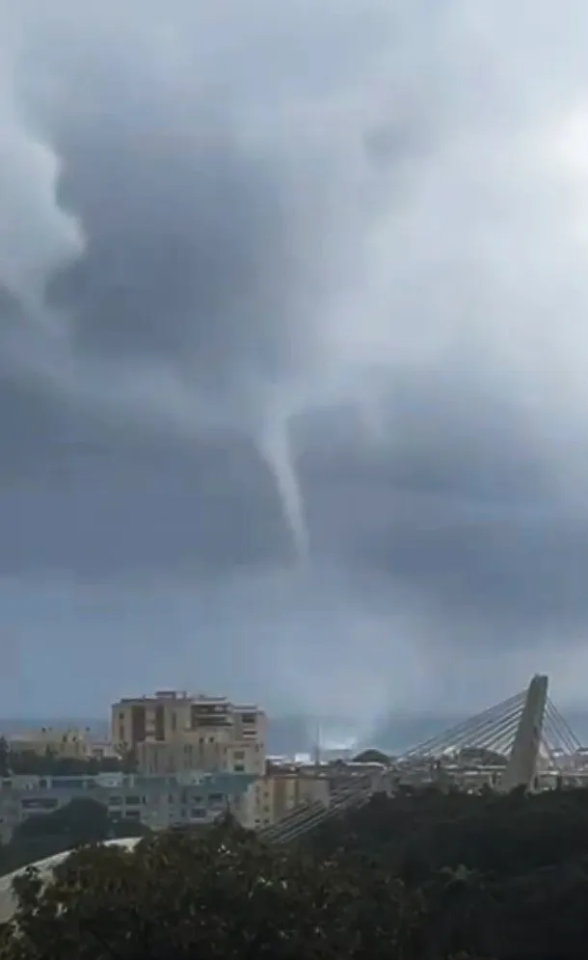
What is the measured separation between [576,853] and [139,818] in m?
33.0

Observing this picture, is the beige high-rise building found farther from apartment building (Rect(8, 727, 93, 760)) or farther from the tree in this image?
the tree

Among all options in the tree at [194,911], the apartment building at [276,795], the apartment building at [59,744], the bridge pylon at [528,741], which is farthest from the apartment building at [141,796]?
the tree at [194,911]

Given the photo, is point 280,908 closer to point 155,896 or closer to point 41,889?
point 155,896

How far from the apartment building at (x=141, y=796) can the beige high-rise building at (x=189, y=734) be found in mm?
8196

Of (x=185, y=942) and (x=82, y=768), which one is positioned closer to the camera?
(x=185, y=942)

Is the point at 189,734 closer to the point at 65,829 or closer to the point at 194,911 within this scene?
the point at 65,829

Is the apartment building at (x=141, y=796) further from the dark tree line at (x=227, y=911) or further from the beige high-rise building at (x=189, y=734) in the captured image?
the dark tree line at (x=227, y=911)

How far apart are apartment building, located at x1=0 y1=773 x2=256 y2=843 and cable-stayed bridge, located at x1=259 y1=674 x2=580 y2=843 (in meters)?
7.49

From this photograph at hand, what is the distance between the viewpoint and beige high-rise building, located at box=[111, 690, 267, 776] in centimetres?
7512

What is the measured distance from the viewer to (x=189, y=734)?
261ft

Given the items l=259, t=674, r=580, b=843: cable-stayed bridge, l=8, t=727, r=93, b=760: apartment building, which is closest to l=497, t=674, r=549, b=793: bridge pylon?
l=259, t=674, r=580, b=843: cable-stayed bridge

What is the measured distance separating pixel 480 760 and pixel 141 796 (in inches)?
486

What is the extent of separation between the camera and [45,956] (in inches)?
678

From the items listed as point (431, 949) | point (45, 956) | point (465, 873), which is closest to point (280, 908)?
point (45, 956)
